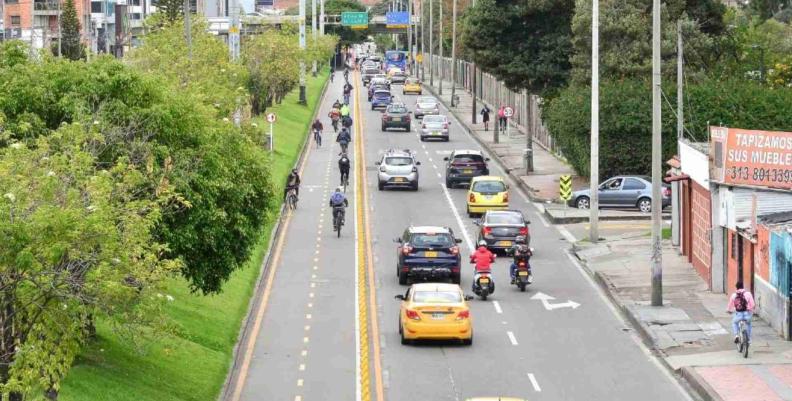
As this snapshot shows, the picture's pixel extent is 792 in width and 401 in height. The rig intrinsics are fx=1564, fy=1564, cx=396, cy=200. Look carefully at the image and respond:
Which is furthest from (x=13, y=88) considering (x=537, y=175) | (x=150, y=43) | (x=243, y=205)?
(x=537, y=175)

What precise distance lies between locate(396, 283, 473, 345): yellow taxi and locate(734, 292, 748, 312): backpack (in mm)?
5565

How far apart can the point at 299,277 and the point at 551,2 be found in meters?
33.3

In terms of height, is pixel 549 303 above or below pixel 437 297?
below

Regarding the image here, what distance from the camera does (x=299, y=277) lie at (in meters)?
43.3

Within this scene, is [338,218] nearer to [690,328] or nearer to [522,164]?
[690,328]

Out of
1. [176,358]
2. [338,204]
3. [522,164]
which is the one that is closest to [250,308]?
[176,358]

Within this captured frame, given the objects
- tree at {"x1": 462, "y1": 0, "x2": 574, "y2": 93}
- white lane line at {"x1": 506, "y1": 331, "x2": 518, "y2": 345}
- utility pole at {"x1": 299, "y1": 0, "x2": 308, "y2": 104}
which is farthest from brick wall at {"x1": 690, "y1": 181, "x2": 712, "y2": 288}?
utility pole at {"x1": 299, "y1": 0, "x2": 308, "y2": 104}

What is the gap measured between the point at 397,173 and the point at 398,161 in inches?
51.0

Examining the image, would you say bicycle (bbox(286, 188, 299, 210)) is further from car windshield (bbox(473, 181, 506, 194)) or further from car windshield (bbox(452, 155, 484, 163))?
car windshield (bbox(452, 155, 484, 163))

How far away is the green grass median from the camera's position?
25.4m

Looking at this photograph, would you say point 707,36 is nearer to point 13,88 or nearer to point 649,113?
point 649,113

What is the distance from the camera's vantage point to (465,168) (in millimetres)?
64438

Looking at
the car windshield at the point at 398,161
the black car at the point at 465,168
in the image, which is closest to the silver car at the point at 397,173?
the car windshield at the point at 398,161

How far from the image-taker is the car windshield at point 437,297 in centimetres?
3256
